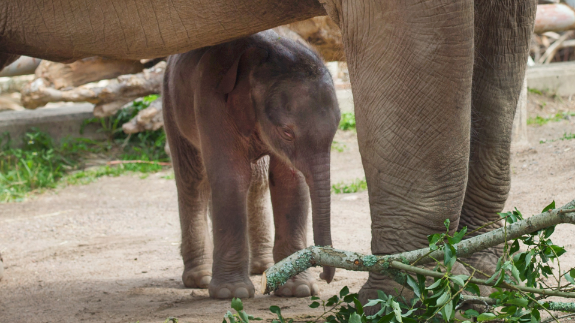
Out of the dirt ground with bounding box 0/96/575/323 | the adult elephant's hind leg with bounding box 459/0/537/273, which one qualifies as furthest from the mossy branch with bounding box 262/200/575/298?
the adult elephant's hind leg with bounding box 459/0/537/273

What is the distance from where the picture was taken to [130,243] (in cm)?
487

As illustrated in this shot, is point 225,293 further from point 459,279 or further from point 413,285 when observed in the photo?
point 459,279

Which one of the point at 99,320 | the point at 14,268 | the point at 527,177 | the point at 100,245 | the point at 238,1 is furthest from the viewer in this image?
the point at 527,177

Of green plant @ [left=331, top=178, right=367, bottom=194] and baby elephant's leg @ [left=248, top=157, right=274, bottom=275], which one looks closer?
baby elephant's leg @ [left=248, top=157, right=274, bottom=275]

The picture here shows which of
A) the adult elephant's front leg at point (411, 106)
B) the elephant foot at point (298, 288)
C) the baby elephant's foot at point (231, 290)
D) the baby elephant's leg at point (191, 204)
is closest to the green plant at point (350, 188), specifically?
the baby elephant's leg at point (191, 204)

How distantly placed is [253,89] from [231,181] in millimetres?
427

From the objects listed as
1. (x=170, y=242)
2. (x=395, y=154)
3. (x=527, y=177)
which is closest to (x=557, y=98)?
(x=527, y=177)

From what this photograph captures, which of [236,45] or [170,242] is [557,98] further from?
[236,45]

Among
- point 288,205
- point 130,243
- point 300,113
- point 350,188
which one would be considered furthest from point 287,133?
point 350,188

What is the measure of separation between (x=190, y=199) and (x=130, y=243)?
1339 mm

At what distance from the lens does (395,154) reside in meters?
2.25

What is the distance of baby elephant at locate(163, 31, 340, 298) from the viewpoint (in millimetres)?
2904

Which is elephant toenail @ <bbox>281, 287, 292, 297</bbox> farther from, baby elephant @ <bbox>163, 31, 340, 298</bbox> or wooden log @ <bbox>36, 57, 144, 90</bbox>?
wooden log @ <bbox>36, 57, 144, 90</bbox>

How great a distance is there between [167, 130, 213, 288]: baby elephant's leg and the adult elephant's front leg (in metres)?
1.55
